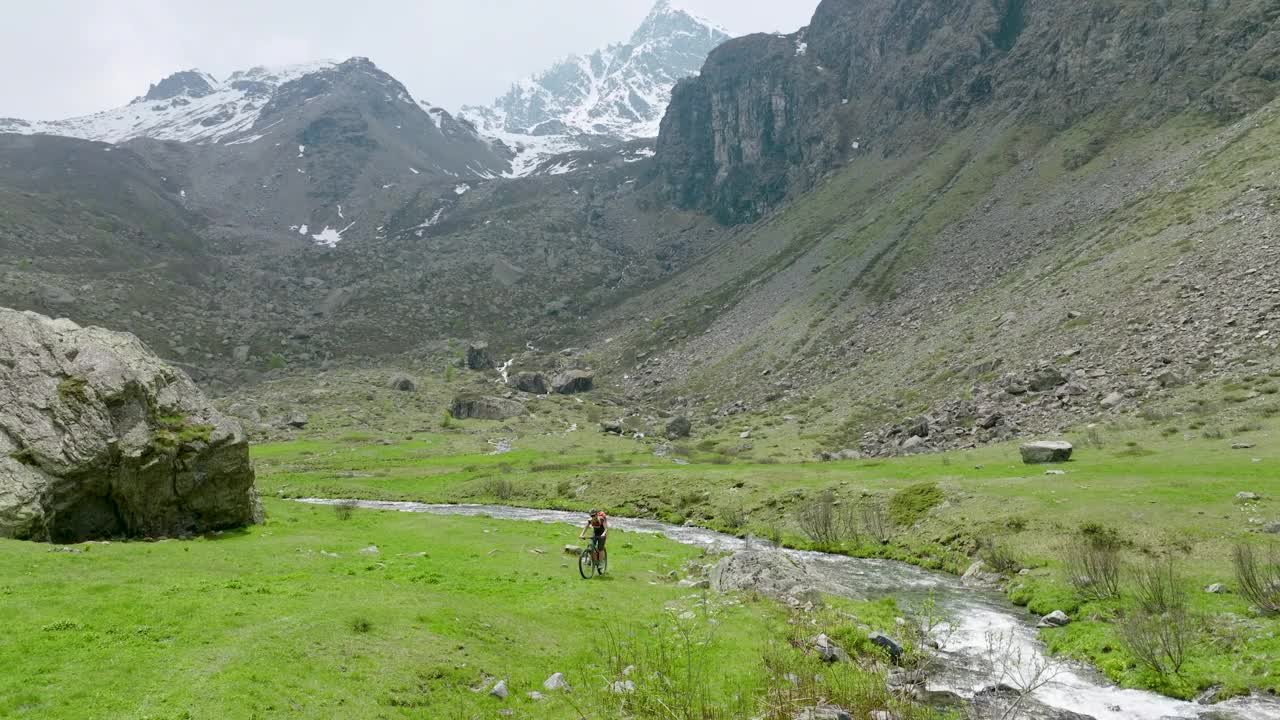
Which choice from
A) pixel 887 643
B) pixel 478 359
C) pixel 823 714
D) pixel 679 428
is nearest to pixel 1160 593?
pixel 887 643

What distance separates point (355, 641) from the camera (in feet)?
64.4

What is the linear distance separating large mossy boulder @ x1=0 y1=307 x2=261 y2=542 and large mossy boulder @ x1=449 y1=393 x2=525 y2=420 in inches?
4063

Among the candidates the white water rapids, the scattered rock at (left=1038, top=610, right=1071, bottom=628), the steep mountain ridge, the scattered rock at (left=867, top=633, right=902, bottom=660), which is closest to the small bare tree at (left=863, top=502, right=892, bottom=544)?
the white water rapids

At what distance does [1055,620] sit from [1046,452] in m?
28.8

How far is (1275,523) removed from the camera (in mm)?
30484

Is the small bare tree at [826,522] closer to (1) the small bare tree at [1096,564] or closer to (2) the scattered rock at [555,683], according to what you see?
(1) the small bare tree at [1096,564]

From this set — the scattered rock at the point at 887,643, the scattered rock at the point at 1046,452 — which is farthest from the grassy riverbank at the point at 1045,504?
the scattered rock at the point at 887,643

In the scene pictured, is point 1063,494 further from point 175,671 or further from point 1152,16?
point 1152,16

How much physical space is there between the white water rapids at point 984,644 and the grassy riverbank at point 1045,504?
2.66 feet

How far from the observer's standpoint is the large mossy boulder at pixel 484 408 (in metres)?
146

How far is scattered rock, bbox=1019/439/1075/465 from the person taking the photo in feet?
169

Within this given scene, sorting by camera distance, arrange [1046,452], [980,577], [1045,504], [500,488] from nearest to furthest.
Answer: [980,577], [1045,504], [1046,452], [500,488]

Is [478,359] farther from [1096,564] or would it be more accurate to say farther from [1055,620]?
[1055,620]

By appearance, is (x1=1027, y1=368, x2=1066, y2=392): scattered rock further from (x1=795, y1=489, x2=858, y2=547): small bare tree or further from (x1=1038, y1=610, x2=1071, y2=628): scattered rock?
(x1=1038, y1=610, x2=1071, y2=628): scattered rock
